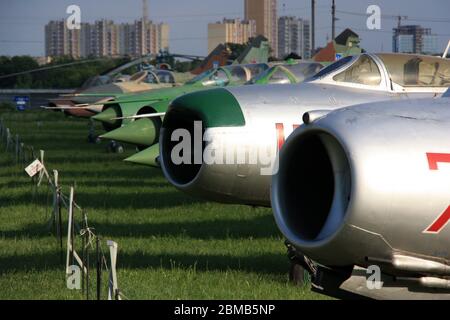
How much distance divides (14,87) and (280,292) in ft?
242

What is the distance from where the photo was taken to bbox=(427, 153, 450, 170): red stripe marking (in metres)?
5.70

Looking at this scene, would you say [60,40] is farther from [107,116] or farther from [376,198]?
[376,198]

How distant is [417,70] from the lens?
10414mm

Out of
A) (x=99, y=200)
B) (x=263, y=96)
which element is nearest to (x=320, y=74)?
(x=263, y=96)

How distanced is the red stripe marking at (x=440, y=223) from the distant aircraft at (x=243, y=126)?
3.57 meters

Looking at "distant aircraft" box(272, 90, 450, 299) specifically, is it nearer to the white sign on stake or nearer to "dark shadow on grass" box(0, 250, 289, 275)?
"dark shadow on grass" box(0, 250, 289, 275)

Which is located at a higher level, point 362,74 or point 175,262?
point 362,74

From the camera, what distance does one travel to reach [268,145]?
373 inches

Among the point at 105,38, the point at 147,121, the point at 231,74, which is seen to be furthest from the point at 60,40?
the point at 147,121

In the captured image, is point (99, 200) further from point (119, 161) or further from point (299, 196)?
point (299, 196)

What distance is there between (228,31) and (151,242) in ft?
313

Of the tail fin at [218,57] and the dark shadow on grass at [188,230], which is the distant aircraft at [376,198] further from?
the tail fin at [218,57]

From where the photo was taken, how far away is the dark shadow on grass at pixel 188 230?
13.4 meters

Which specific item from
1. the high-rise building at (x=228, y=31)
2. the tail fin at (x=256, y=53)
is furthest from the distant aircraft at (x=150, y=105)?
the high-rise building at (x=228, y=31)
